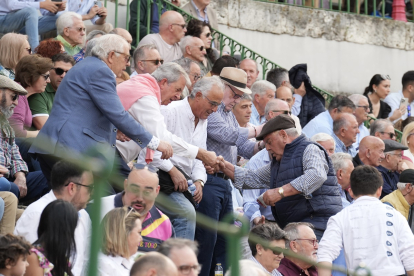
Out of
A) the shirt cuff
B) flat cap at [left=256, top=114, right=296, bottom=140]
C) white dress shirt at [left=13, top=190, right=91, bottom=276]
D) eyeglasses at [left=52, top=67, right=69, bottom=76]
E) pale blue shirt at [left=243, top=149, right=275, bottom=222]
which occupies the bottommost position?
pale blue shirt at [left=243, top=149, right=275, bottom=222]

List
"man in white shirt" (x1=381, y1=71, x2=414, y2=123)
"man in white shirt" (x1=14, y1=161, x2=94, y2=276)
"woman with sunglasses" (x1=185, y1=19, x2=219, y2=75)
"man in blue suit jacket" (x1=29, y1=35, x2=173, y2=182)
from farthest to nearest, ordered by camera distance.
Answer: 1. "man in white shirt" (x1=381, y1=71, x2=414, y2=123)
2. "woman with sunglasses" (x1=185, y1=19, x2=219, y2=75)
3. "man in blue suit jacket" (x1=29, y1=35, x2=173, y2=182)
4. "man in white shirt" (x1=14, y1=161, x2=94, y2=276)

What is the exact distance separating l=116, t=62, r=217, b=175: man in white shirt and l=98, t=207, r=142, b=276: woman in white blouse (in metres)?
1.75

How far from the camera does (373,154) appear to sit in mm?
10172

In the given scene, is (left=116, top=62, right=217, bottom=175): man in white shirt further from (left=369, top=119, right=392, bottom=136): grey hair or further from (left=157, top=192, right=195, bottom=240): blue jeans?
(left=369, top=119, right=392, bottom=136): grey hair

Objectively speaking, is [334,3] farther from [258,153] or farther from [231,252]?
[231,252]

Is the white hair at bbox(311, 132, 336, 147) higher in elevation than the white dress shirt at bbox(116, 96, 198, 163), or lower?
lower

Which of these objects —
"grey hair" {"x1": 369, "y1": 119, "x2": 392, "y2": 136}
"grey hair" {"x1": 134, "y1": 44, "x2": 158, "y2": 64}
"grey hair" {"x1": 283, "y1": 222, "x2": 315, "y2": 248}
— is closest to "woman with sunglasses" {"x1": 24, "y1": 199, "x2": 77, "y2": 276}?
"grey hair" {"x1": 283, "y1": 222, "x2": 315, "y2": 248}

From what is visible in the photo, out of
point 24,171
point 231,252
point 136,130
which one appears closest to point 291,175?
point 136,130

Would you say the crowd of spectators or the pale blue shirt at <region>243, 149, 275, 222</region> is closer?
the crowd of spectators

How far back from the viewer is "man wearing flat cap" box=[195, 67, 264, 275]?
798cm

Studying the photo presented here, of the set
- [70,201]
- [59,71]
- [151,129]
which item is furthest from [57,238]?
[59,71]

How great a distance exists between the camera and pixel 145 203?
6555mm

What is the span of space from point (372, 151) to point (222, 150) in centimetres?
221

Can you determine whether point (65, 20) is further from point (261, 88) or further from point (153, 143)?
point (153, 143)
